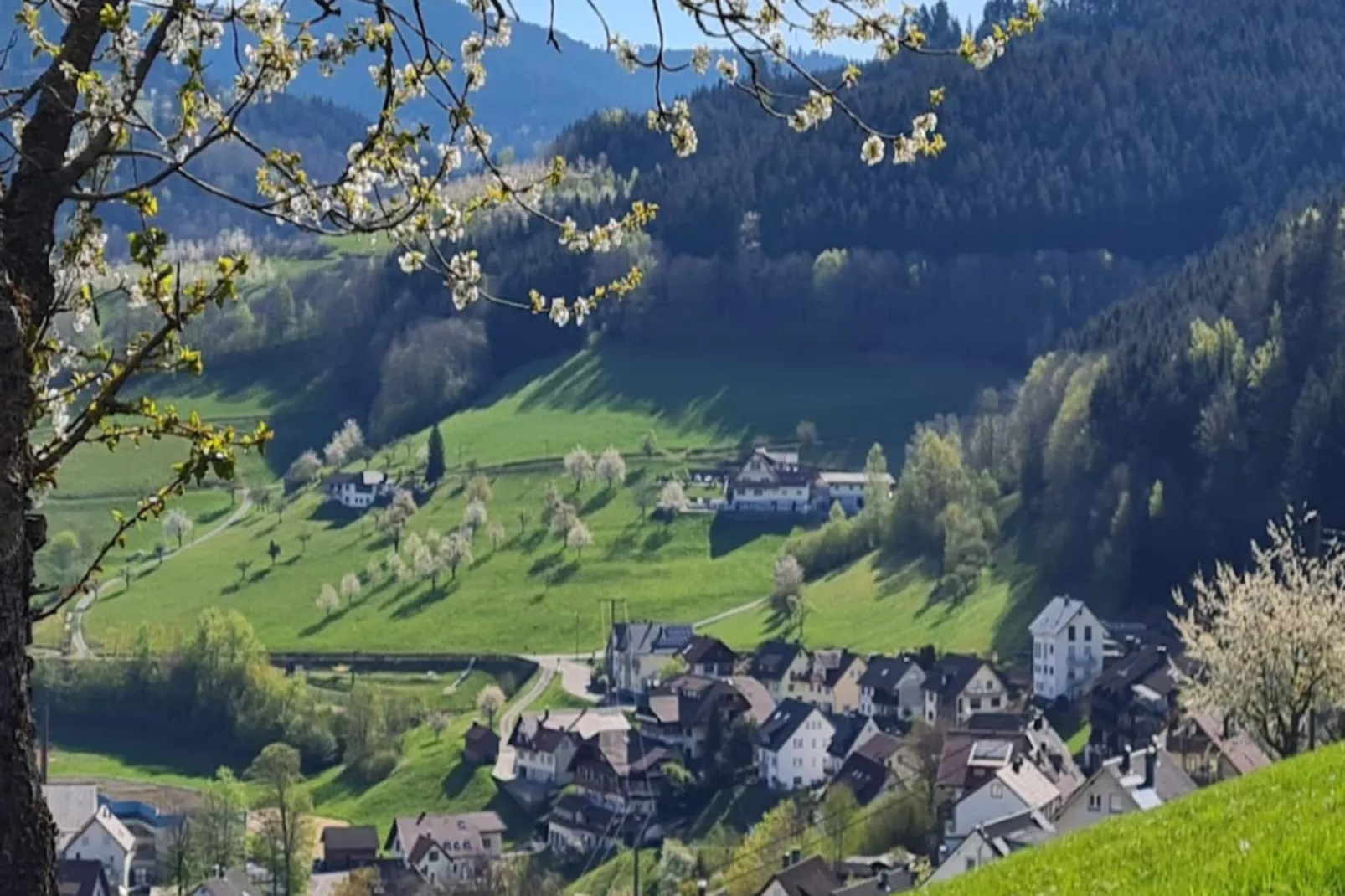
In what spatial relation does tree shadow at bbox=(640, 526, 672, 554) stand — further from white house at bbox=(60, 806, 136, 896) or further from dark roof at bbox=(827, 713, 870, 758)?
white house at bbox=(60, 806, 136, 896)

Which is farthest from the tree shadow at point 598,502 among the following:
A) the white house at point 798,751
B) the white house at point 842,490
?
the white house at point 798,751

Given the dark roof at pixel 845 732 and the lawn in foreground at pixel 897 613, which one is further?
the lawn in foreground at pixel 897 613

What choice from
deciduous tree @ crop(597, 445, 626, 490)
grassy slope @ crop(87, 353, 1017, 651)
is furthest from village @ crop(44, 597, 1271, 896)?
deciduous tree @ crop(597, 445, 626, 490)

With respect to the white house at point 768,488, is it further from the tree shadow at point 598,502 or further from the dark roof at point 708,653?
→ the dark roof at point 708,653

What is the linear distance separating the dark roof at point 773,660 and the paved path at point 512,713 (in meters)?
11.4

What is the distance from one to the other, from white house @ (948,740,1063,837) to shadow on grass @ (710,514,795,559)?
209 feet

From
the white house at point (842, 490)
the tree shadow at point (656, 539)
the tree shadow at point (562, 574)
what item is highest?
the white house at point (842, 490)

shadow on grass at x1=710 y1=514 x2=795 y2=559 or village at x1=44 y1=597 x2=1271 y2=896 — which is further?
shadow on grass at x1=710 y1=514 x2=795 y2=559

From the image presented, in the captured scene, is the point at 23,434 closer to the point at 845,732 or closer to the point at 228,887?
the point at 228,887

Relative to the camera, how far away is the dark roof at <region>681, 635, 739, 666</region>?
87.1 metres

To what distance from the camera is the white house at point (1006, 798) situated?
48.0m

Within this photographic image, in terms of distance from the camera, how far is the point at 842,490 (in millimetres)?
128750

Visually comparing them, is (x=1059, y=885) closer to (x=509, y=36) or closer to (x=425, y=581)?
(x=509, y=36)

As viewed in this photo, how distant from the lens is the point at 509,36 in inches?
295
